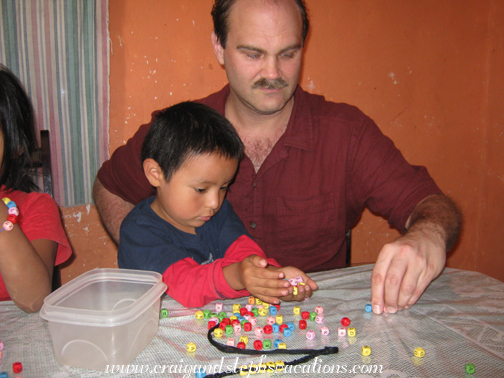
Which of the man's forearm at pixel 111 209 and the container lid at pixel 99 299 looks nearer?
the container lid at pixel 99 299

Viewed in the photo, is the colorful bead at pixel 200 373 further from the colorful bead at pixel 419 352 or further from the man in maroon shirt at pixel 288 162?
the man in maroon shirt at pixel 288 162

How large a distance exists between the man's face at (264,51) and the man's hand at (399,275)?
2.45ft

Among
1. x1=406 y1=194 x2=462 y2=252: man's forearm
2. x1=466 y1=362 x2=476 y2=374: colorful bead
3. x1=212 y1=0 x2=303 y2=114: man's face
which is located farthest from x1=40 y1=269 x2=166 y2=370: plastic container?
x1=212 y1=0 x2=303 y2=114: man's face

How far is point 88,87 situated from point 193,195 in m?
1.04

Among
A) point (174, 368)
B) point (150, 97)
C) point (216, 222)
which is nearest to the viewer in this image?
point (174, 368)

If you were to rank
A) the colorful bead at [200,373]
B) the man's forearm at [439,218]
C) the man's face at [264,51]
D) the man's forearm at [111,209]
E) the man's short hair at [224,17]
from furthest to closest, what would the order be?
the man's forearm at [111,209] → the man's short hair at [224,17] → the man's face at [264,51] → the man's forearm at [439,218] → the colorful bead at [200,373]

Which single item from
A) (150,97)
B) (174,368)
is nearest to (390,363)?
(174,368)

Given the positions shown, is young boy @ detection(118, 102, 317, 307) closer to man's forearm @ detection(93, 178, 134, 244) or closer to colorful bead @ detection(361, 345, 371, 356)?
colorful bead @ detection(361, 345, 371, 356)

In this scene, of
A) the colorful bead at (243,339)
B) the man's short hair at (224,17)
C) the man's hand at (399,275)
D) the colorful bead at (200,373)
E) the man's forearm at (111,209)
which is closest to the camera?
the colorful bead at (200,373)

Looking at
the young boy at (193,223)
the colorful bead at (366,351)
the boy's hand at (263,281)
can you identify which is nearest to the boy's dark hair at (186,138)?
the young boy at (193,223)

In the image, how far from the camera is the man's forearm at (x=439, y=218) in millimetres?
1120

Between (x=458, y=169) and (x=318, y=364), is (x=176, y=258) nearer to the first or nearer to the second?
(x=318, y=364)

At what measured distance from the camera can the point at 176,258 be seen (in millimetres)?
1073

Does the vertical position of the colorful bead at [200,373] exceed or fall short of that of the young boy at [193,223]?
it falls short
